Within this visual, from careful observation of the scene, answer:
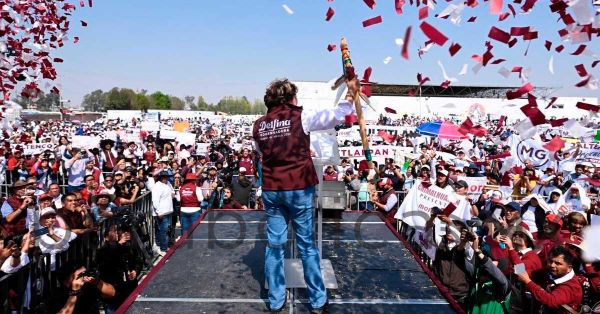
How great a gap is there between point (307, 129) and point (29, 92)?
3657 mm

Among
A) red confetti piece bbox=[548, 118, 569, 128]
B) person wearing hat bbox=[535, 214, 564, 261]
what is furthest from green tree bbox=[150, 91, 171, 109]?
red confetti piece bbox=[548, 118, 569, 128]

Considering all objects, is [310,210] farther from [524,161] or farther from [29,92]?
[524,161]

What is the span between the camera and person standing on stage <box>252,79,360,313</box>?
10.8 feet

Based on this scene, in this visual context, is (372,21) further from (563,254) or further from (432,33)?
(563,254)

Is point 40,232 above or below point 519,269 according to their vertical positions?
above

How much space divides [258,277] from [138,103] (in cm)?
10779

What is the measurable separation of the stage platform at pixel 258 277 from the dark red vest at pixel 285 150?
40.5 inches

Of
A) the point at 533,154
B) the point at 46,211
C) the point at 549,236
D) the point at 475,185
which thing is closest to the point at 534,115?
the point at 549,236

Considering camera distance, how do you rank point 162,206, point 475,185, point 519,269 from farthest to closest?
point 475,185, point 162,206, point 519,269

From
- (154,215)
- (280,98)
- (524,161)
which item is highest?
(280,98)

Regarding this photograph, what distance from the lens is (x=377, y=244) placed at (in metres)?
5.28

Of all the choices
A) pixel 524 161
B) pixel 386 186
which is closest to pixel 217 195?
pixel 386 186

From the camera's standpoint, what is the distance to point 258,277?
4.14 meters

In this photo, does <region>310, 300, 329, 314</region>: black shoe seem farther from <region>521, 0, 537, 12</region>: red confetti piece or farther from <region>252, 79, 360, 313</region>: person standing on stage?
<region>521, 0, 537, 12</region>: red confetti piece
